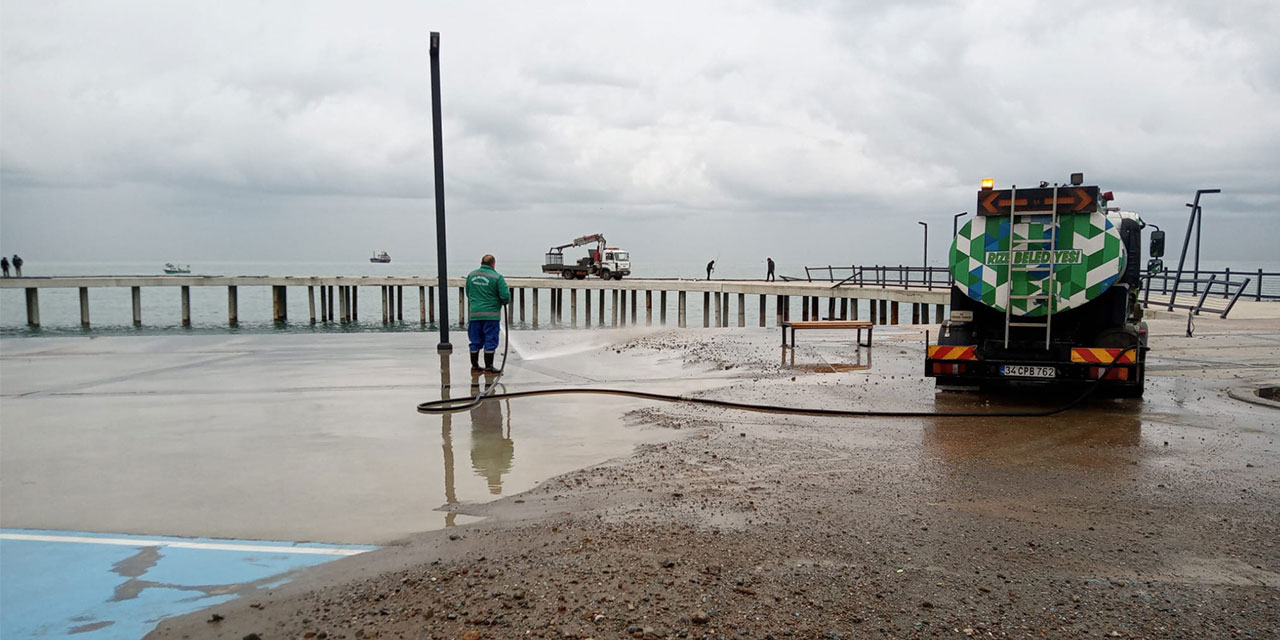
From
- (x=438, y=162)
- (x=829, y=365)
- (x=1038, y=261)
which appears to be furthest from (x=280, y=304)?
(x=1038, y=261)

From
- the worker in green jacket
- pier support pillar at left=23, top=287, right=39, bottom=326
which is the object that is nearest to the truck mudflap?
the worker in green jacket

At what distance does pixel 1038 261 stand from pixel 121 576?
8767 mm

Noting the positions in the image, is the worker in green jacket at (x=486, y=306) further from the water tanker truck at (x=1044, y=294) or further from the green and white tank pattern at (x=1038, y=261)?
the green and white tank pattern at (x=1038, y=261)

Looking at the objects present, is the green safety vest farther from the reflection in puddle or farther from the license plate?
the license plate

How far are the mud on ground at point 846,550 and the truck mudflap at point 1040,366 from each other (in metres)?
1.43

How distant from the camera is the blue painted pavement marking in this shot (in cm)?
353

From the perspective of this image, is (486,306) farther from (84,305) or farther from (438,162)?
(84,305)

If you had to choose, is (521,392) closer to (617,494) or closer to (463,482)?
(463,482)

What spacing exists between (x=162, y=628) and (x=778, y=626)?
253 cm

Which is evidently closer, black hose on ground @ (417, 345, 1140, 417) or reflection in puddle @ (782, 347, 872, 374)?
black hose on ground @ (417, 345, 1140, 417)

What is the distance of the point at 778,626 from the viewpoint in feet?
10.6

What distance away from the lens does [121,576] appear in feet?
13.2

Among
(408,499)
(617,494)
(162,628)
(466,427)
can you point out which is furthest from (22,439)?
(617,494)

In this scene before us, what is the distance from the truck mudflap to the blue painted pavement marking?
7232mm
